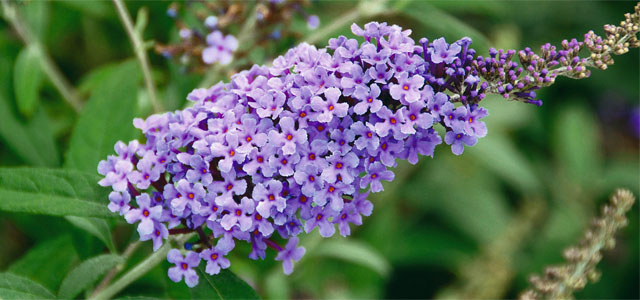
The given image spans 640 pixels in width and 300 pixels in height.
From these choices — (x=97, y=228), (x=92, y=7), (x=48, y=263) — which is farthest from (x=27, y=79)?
(x=97, y=228)

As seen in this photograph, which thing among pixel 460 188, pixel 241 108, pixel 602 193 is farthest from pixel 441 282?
pixel 241 108

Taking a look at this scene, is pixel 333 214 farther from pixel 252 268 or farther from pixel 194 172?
pixel 252 268

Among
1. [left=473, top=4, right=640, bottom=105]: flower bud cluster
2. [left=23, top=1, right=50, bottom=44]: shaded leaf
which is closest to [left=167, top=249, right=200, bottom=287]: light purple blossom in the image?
[left=473, top=4, right=640, bottom=105]: flower bud cluster

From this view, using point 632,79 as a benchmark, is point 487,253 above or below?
below

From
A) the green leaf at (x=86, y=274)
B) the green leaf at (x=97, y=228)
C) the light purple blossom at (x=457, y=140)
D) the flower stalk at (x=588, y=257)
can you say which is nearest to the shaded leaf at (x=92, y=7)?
the green leaf at (x=97, y=228)

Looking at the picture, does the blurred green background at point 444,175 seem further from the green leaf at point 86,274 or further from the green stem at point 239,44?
the green leaf at point 86,274

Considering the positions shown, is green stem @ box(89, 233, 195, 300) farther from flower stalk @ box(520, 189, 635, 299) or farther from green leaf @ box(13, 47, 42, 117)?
flower stalk @ box(520, 189, 635, 299)
